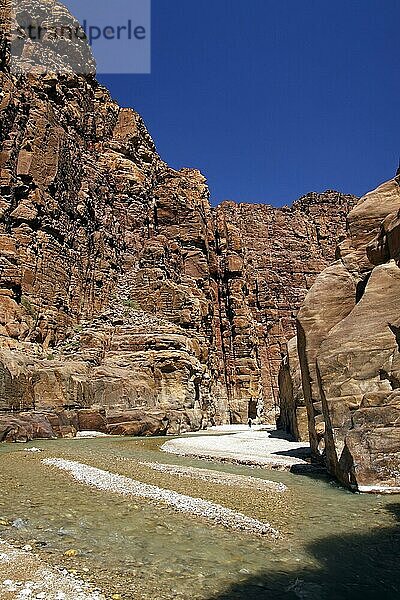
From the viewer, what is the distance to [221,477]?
57.1 ft

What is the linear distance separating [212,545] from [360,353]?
9.39 meters

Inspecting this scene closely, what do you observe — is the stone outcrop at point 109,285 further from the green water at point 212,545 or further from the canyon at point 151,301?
the green water at point 212,545

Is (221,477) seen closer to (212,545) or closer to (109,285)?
(212,545)

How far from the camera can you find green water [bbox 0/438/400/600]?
7.20 m

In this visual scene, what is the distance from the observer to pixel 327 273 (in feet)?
72.7

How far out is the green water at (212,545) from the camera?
7203mm

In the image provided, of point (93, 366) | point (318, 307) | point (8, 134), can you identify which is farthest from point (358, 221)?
point (8, 134)

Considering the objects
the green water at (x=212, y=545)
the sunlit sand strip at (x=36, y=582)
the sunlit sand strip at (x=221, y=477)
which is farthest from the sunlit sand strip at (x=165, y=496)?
the sunlit sand strip at (x=36, y=582)

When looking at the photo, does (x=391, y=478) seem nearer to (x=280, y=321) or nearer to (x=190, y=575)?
(x=190, y=575)

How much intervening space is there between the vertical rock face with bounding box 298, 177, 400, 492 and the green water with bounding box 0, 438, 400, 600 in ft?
3.99

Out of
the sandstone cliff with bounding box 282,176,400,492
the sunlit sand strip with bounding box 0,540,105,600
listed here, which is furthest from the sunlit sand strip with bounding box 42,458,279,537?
the sandstone cliff with bounding box 282,176,400,492

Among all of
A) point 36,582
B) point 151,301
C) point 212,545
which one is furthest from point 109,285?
point 36,582

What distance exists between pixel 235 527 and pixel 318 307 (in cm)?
1238

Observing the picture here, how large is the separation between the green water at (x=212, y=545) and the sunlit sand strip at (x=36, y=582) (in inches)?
12.2
